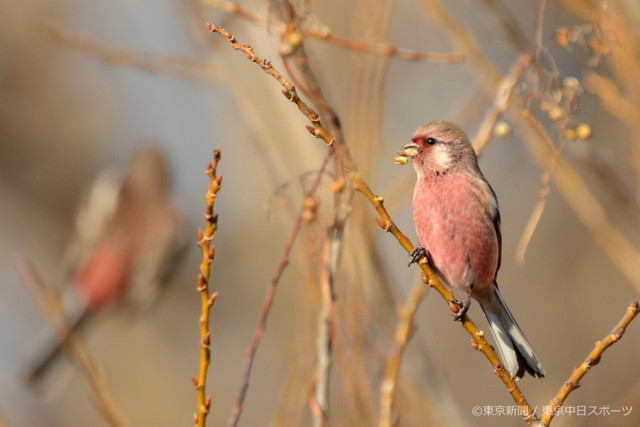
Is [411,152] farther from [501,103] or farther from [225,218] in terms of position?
[225,218]

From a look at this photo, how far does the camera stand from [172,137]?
10.7 metres

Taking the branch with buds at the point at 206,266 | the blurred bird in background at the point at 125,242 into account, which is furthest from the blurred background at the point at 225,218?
the branch with buds at the point at 206,266

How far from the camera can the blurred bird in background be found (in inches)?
335

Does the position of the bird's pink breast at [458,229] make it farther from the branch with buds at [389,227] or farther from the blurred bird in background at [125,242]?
the blurred bird in background at [125,242]

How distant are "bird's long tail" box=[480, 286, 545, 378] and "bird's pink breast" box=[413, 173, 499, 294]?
0.12 metres

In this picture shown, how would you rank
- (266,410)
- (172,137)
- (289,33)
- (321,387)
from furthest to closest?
(172,137) → (266,410) → (289,33) → (321,387)

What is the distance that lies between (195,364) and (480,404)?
3.51 meters

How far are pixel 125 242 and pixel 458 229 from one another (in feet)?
18.5

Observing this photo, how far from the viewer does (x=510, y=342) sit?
403 centimetres

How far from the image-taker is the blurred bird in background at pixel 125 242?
27.9ft

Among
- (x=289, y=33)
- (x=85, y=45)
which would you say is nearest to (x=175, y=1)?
(x=85, y=45)

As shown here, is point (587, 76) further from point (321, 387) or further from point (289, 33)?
point (321, 387)

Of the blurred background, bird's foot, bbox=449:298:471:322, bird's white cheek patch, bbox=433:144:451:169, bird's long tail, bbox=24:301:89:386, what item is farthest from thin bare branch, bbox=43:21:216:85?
bird's long tail, bbox=24:301:89:386

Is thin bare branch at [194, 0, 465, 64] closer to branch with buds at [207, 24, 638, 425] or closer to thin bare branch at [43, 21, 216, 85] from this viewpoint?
branch with buds at [207, 24, 638, 425]
